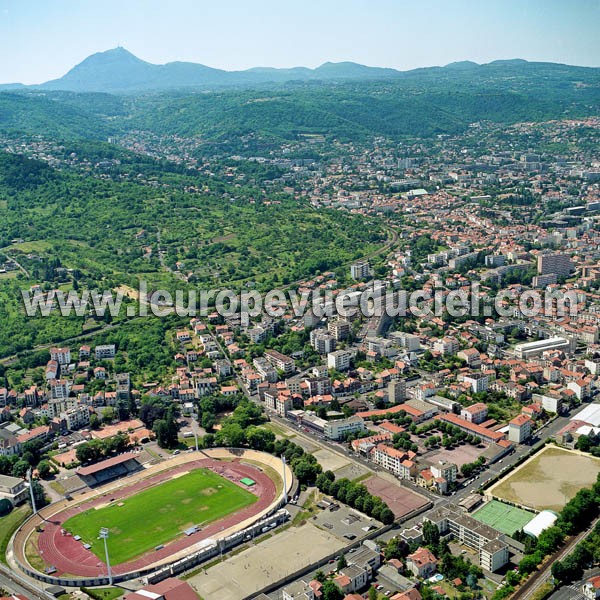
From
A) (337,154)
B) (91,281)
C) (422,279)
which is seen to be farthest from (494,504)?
(337,154)

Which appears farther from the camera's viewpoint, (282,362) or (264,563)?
(282,362)

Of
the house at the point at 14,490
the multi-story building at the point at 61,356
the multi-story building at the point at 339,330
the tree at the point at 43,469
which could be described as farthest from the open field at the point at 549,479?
the multi-story building at the point at 61,356

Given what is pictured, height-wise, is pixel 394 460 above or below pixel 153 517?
above

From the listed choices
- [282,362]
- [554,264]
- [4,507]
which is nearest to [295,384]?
[282,362]

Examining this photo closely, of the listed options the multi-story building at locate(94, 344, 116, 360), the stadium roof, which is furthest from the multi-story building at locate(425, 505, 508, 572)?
the multi-story building at locate(94, 344, 116, 360)

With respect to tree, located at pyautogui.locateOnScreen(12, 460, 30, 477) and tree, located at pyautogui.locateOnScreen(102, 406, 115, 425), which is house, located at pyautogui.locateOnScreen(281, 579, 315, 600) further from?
tree, located at pyautogui.locateOnScreen(102, 406, 115, 425)

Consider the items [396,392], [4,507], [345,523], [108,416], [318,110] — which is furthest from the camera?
[318,110]

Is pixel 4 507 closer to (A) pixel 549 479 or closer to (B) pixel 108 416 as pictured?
(B) pixel 108 416

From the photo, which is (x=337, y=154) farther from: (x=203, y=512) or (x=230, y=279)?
(x=203, y=512)
